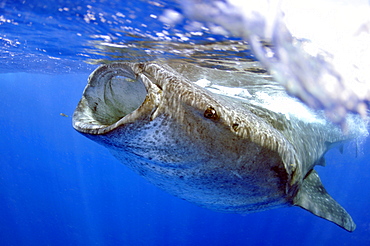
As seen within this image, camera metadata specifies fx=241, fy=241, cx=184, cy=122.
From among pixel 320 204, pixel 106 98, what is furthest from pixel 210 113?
pixel 320 204

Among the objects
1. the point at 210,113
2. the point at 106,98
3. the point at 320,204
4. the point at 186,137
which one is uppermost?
the point at 210,113

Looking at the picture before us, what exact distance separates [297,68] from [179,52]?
3.04 m

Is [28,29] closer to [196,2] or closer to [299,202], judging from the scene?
[196,2]

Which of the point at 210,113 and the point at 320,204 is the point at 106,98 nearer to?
the point at 210,113

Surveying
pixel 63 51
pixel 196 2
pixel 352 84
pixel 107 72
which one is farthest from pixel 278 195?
pixel 63 51

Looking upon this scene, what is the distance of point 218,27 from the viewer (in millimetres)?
4789

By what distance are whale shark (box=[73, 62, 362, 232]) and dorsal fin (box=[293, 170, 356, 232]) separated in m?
0.29

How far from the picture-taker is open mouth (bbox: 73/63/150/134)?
2343 mm

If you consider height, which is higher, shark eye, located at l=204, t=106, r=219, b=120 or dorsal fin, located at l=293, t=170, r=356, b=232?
shark eye, located at l=204, t=106, r=219, b=120

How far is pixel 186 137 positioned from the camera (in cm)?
215

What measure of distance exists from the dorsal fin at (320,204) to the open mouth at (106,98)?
2952mm

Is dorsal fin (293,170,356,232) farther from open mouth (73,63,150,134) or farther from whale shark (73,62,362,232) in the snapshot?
open mouth (73,63,150,134)

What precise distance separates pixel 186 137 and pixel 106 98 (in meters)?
1.42

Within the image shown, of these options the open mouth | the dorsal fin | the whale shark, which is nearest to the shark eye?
the whale shark
